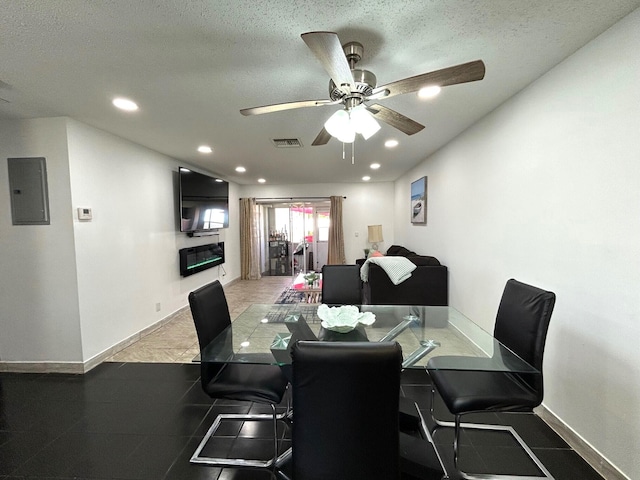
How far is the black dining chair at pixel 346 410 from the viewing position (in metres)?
0.96

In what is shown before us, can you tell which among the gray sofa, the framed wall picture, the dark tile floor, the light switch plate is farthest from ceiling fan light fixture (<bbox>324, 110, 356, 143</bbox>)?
the framed wall picture

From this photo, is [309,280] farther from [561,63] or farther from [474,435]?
[561,63]

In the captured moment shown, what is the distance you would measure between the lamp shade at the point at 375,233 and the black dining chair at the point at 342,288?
4005 millimetres

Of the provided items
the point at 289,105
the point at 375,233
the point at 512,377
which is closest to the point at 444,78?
the point at 289,105

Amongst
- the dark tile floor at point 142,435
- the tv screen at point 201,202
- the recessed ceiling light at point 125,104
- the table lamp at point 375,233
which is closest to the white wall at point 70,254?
the dark tile floor at point 142,435

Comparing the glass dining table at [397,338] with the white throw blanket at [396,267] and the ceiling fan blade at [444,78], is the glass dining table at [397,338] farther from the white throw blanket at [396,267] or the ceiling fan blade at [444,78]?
the ceiling fan blade at [444,78]

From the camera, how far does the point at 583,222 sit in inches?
64.6

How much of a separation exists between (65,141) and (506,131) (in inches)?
154

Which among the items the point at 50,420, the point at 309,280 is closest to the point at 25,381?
the point at 50,420

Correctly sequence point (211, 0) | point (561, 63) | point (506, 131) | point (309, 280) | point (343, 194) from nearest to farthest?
1. point (211, 0)
2. point (561, 63)
3. point (506, 131)
4. point (309, 280)
5. point (343, 194)

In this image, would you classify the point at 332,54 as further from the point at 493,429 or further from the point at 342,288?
the point at 493,429

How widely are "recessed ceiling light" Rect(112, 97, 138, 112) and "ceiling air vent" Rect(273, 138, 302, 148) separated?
1.38m

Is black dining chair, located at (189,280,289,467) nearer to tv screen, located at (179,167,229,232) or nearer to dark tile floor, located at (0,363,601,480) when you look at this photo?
dark tile floor, located at (0,363,601,480)

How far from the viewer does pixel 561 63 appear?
1.77 meters
